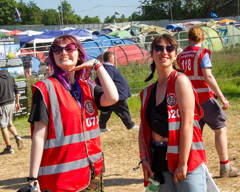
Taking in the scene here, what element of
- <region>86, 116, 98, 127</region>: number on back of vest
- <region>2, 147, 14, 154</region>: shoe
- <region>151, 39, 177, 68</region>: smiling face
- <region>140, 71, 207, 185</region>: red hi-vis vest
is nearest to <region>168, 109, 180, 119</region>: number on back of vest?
<region>140, 71, 207, 185</region>: red hi-vis vest

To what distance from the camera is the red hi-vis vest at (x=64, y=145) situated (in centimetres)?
243

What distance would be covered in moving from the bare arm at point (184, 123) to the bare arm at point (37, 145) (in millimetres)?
953

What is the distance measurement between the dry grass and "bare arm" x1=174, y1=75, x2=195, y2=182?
7.53 ft

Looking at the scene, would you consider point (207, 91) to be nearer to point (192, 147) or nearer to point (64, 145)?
point (192, 147)

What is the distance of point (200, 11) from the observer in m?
73.8

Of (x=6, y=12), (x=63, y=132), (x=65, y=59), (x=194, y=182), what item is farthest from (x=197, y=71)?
(x=6, y=12)

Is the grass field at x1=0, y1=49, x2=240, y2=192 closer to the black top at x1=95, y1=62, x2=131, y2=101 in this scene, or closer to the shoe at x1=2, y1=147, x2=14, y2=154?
the shoe at x1=2, y1=147, x2=14, y2=154

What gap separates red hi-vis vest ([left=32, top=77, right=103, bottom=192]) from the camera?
2.43 metres

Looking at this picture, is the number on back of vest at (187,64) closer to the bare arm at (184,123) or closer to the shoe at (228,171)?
the shoe at (228,171)

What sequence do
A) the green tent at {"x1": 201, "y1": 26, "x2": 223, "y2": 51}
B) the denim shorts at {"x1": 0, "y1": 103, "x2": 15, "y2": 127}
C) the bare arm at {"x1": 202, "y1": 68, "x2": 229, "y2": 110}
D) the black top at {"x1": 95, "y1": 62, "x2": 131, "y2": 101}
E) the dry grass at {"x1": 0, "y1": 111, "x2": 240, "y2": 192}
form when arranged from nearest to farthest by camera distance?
the bare arm at {"x1": 202, "y1": 68, "x2": 229, "y2": 110} < the dry grass at {"x1": 0, "y1": 111, "x2": 240, "y2": 192} < the denim shorts at {"x1": 0, "y1": 103, "x2": 15, "y2": 127} < the black top at {"x1": 95, "y1": 62, "x2": 131, "y2": 101} < the green tent at {"x1": 201, "y1": 26, "x2": 223, "y2": 51}

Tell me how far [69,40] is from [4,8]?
7499 centimetres

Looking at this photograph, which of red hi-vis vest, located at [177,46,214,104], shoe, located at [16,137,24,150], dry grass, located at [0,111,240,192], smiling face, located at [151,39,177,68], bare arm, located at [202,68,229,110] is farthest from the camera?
shoe, located at [16,137,24,150]

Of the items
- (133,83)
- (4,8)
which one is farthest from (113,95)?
(4,8)

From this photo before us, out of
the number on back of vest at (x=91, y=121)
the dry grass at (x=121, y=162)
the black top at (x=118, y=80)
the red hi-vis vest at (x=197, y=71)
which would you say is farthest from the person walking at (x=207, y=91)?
the black top at (x=118, y=80)
